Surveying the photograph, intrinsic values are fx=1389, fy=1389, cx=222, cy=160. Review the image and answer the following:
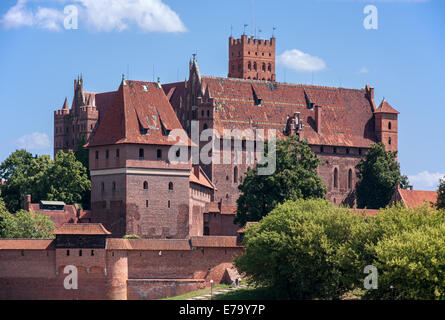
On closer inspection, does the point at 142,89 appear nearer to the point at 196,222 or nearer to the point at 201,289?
the point at 196,222

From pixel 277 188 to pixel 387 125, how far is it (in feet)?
115

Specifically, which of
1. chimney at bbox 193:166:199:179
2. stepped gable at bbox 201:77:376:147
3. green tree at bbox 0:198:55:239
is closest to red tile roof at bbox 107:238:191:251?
green tree at bbox 0:198:55:239

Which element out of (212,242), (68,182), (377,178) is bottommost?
(212,242)

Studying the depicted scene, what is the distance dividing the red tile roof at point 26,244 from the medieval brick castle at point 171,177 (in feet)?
0.37

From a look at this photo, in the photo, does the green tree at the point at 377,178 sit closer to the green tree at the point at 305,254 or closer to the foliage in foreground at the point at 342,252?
the foliage in foreground at the point at 342,252

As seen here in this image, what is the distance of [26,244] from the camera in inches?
3947

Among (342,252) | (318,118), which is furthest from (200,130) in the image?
(342,252)

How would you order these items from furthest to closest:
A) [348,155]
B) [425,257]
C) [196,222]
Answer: [348,155] → [196,222] → [425,257]

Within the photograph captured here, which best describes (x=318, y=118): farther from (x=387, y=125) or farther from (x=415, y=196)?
(x=415, y=196)

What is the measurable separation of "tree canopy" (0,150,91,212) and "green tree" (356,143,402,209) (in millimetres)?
28549

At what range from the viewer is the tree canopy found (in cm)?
12312

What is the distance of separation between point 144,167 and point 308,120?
34543 mm

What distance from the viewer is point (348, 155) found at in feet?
468
